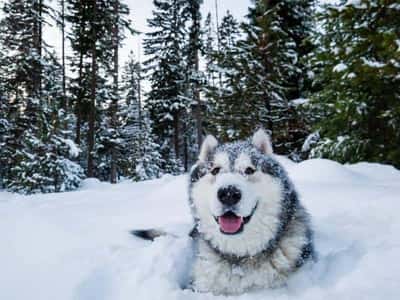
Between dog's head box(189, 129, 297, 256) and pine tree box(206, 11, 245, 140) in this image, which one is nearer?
dog's head box(189, 129, 297, 256)

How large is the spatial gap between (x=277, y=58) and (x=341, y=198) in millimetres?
8085

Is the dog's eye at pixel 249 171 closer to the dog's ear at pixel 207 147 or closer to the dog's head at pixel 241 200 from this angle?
the dog's head at pixel 241 200

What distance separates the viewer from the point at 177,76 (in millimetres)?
Result: 24516

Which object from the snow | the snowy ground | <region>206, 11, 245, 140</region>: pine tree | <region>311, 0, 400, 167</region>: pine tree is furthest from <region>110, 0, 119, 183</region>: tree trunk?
the snowy ground

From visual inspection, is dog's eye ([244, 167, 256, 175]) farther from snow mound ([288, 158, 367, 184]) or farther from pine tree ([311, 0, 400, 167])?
pine tree ([311, 0, 400, 167])

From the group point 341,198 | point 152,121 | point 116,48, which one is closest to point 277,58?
point 341,198

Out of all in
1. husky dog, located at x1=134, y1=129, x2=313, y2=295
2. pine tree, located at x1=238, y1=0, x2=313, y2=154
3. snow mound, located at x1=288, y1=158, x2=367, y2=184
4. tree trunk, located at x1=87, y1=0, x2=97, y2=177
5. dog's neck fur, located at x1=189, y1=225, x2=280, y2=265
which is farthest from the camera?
tree trunk, located at x1=87, y1=0, x2=97, y2=177

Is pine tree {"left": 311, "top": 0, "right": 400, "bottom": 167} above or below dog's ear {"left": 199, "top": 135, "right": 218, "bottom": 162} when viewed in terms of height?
above

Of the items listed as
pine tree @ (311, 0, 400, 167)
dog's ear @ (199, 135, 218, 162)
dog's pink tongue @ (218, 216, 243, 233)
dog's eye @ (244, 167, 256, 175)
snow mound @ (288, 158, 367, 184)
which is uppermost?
pine tree @ (311, 0, 400, 167)

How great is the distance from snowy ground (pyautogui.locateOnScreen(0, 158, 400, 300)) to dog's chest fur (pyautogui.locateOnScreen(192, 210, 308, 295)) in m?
0.11

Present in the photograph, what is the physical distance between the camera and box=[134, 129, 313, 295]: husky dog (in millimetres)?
2715

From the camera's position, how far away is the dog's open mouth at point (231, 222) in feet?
9.02

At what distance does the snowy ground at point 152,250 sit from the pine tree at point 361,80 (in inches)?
89.2

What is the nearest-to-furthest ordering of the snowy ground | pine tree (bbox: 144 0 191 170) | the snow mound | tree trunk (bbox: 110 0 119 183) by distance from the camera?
the snowy ground
the snow mound
tree trunk (bbox: 110 0 119 183)
pine tree (bbox: 144 0 191 170)
